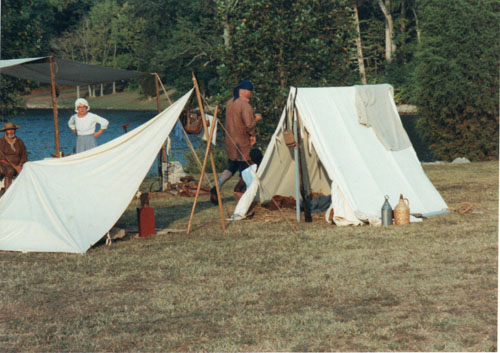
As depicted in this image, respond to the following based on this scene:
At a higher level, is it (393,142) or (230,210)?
(393,142)

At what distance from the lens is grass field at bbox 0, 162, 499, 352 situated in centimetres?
495

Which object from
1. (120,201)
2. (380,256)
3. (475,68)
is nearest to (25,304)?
(120,201)

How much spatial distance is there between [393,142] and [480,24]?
1092cm

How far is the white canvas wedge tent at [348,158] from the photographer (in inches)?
371

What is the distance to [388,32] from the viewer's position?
46.4 m

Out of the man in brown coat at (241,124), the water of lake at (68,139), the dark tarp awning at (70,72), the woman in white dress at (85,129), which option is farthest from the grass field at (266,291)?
the water of lake at (68,139)

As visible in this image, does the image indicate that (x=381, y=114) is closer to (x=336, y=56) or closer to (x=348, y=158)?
(x=348, y=158)

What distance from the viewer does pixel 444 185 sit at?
13.1 m

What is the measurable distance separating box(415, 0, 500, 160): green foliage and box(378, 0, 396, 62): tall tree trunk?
Answer: 25465 mm

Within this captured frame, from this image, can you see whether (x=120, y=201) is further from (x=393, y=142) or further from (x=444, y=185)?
(x=444, y=185)

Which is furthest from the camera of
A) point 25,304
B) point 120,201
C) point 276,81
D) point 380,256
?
point 276,81

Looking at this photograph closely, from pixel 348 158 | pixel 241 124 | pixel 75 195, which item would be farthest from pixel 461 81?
pixel 75 195

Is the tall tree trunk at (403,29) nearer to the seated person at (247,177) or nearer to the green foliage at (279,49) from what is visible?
the green foliage at (279,49)

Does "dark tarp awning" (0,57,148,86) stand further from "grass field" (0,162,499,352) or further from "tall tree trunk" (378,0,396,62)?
"tall tree trunk" (378,0,396,62)
